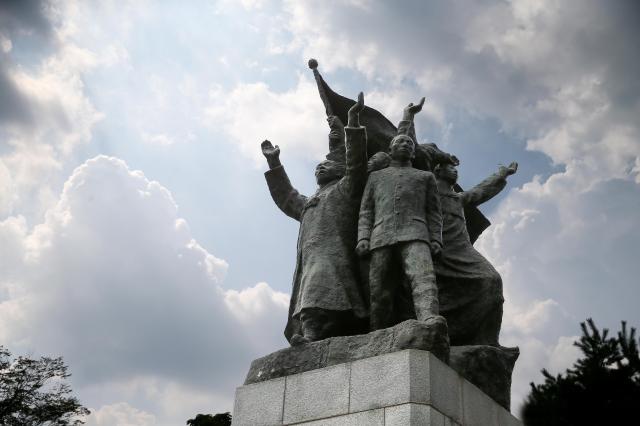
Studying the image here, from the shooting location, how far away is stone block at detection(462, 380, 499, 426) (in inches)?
259

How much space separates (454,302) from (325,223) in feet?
5.58

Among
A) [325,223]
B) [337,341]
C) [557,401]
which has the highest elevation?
[557,401]

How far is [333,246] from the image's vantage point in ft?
27.0

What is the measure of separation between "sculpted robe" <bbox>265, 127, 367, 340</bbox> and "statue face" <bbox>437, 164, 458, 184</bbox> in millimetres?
1594

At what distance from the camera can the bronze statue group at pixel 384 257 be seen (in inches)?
299

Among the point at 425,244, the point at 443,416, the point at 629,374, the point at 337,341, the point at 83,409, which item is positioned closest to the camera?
the point at 443,416

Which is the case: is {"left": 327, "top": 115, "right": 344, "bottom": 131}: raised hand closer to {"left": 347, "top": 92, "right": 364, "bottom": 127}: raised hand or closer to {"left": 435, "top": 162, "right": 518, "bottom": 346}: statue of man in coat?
{"left": 347, "top": 92, "right": 364, "bottom": 127}: raised hand

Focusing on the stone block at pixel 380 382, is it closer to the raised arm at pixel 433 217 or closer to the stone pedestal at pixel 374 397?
the stone pedestal at pixel 374 397

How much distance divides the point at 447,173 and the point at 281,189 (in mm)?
2226

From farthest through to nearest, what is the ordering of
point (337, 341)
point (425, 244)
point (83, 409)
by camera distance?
point (83, 409) < point (425, 244) < point (337, 341)

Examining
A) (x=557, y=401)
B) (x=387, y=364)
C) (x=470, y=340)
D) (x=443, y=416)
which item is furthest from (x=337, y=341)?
(x=557, y=401)

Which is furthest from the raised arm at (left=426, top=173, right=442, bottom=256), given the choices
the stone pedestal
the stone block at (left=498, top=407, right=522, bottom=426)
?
the stone block at (left=498, top=407, right=522, bottom=426)

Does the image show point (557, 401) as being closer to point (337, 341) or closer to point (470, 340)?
point (470, 340)

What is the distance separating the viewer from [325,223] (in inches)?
332
